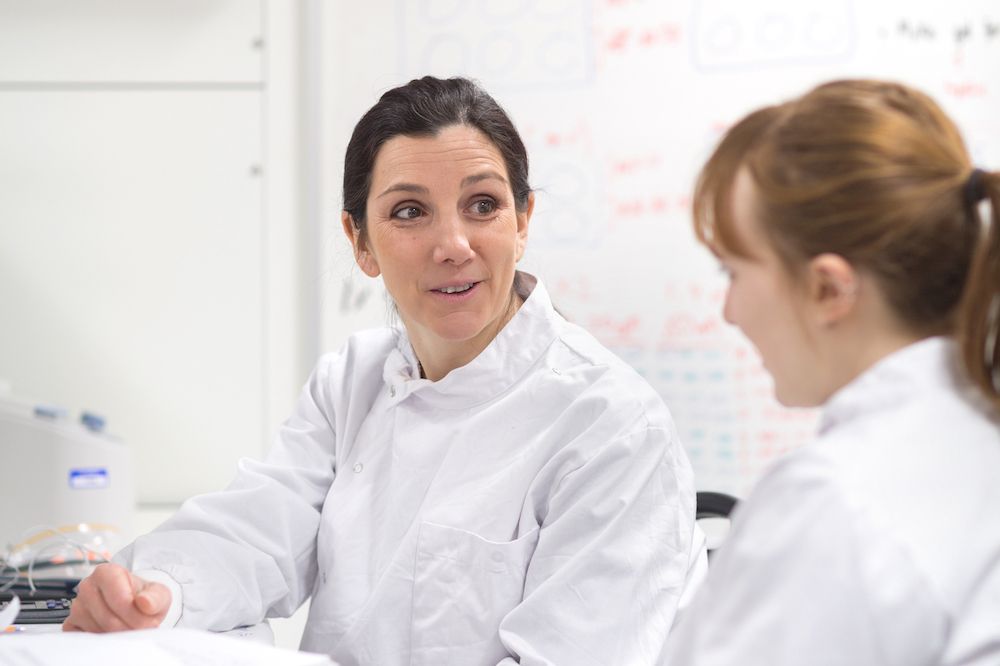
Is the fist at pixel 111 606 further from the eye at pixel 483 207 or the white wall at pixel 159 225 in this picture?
the white wall at pixel 159 225

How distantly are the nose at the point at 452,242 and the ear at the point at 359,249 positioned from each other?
6.3 inches

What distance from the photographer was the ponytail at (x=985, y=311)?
0.67m

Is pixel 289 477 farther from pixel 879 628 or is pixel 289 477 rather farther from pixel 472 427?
pixel 879 628

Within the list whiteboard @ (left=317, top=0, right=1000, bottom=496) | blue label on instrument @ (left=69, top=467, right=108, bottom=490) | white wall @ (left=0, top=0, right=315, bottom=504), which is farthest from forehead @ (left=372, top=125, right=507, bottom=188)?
white wall @ (left=0, top=0, right=315, bottom=504)

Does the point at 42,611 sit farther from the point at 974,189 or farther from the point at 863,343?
the point at 974,189

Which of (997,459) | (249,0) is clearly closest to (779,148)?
(997,459)

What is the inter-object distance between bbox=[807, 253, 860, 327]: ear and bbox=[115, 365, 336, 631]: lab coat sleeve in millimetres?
791

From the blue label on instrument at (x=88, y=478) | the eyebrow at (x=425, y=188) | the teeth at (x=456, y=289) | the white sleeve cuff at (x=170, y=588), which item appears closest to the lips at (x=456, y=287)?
the teeth at (x=456, y=289)

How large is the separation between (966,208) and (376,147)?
2.59 ft

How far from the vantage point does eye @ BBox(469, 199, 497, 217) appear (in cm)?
127

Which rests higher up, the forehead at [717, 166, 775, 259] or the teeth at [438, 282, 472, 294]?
the forehead at [717, 166, 775, 259]

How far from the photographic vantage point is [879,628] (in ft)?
1.95

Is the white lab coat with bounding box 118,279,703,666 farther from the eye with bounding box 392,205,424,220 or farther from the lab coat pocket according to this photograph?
the eye with bounding box 392,205,424,220

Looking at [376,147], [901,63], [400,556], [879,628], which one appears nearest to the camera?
[879,628]
